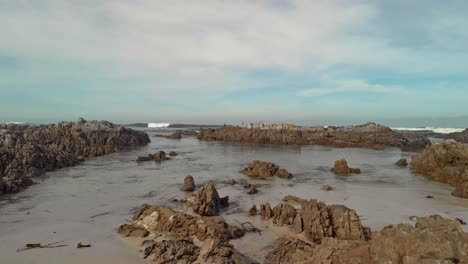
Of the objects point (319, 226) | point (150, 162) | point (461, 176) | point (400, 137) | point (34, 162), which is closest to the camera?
point (319, 226)

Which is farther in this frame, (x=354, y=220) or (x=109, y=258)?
(x=354, y=220)

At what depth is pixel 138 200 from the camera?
13094 mm

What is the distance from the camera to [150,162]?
82.1ft

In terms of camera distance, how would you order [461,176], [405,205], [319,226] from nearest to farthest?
[319,226]
[405,205]
[461,176]

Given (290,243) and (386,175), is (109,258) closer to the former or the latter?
(290,243)

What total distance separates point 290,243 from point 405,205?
7.21 m

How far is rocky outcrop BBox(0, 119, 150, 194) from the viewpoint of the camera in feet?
55.2

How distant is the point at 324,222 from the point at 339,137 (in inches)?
1533

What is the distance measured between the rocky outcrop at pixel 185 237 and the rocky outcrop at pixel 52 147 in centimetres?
849

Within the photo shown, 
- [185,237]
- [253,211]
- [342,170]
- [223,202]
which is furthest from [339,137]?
[185,237]

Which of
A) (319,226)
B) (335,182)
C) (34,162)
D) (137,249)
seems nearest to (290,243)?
(319,226)

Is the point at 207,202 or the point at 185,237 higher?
the point at 207,202

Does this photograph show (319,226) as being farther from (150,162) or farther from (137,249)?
(150,162)

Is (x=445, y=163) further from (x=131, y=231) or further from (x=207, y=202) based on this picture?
(x=131, y=231)
